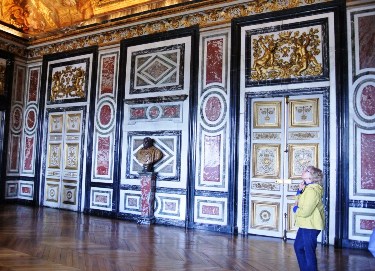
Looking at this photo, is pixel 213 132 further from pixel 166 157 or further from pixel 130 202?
pixel 130 202

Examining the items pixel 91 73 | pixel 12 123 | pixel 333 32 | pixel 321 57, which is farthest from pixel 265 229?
pixel 12 123

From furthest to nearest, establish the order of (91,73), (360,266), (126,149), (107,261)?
1. (91,73)
2. (126,149)
3. (360,266)
4. (107,261)

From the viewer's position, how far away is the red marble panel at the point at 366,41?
20.8 feet

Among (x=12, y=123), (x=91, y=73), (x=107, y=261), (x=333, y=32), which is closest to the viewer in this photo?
(x=107, y=261)

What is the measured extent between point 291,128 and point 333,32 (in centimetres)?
187

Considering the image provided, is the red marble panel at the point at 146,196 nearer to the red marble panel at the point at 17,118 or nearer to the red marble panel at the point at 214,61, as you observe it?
the red marble panel at the point at 214,61

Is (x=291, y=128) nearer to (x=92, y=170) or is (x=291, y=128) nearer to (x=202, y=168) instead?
(x=202, y=168)

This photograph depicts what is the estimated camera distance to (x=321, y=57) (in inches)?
265

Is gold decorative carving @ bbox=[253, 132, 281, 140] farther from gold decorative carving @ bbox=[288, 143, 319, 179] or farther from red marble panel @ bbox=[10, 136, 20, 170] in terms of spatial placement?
red marble panel @ bbox=[10, 136, 20, 170]

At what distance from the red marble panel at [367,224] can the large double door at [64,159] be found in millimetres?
6400

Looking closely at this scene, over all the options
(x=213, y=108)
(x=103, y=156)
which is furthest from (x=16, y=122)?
(x=213, y=108)

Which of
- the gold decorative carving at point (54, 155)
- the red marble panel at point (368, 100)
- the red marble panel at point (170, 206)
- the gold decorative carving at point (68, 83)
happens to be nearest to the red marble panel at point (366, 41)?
the red marble panel at point (368, 100)

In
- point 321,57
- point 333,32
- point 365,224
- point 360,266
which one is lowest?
point 360,266

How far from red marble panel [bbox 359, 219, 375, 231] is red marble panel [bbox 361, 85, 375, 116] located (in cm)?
179
